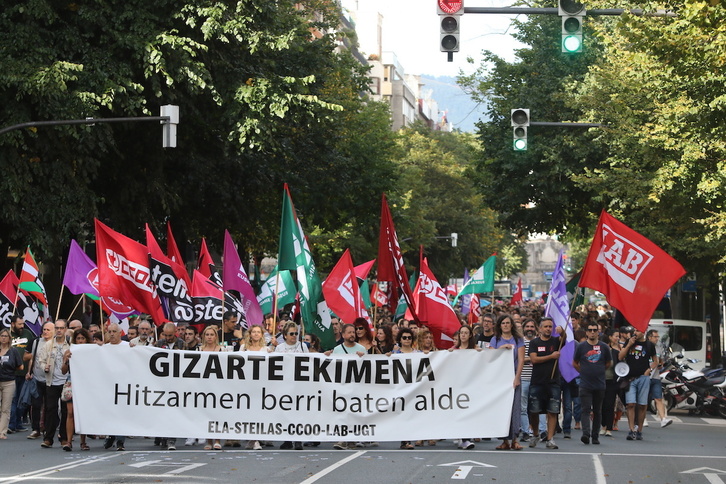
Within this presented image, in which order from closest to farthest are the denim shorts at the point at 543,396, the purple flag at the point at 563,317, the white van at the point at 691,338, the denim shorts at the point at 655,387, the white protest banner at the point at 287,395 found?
the white protest banner at the point at 287,395 → the denim shorts at the point at 543,396 → the purple flag at the point at 563,317 → the denim shorts at the point at 655,387 → the white van at the point at 691,338

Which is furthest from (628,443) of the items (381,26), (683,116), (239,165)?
(381,26)

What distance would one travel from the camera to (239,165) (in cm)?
3194

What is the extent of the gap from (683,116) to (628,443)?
8.17m

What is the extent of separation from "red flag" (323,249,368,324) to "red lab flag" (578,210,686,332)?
3.53m

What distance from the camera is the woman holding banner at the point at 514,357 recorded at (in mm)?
15086

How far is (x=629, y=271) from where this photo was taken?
15281 mm

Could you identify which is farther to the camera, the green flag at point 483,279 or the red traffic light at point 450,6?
the green flag at point 483,279

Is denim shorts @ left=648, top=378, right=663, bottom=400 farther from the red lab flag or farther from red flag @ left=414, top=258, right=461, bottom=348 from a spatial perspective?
the red lab flag

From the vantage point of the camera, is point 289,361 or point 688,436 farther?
point 688,436

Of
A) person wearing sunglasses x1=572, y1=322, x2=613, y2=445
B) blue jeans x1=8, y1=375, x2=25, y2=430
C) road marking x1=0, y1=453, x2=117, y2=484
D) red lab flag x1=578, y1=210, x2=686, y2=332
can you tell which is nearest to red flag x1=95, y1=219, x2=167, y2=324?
road marking x1=0, y1=453, x2=117, y2=484

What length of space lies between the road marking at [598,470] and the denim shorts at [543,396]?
1.33 meters

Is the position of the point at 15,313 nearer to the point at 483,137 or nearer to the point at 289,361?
the point at 289,361

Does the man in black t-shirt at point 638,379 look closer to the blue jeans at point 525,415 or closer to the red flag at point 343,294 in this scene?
the blue jeans at point 525,415

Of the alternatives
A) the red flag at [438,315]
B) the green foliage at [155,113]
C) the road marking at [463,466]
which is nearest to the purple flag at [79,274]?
the red flag at [438,315]
